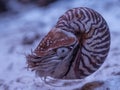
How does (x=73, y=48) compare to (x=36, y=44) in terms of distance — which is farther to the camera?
(x=36, y=44)

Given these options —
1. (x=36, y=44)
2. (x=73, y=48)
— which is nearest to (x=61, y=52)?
(x=73, y=48)

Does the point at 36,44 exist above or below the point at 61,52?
above

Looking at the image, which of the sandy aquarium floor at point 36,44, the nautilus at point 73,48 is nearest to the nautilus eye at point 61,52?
the nautilus at point 73,48

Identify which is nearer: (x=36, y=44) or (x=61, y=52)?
(x=61, y=52)

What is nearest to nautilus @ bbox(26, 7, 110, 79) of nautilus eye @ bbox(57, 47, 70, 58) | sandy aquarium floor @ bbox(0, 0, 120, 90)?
nautilus eye @ bbox(57, 47, 70, 58)

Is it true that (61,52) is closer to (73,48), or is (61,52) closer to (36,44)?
(73,48)

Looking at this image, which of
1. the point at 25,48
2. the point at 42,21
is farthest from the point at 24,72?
the point at 42,21

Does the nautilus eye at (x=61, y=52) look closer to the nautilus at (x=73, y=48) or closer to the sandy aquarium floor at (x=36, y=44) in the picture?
the nautilus at (x=73, y=48)
